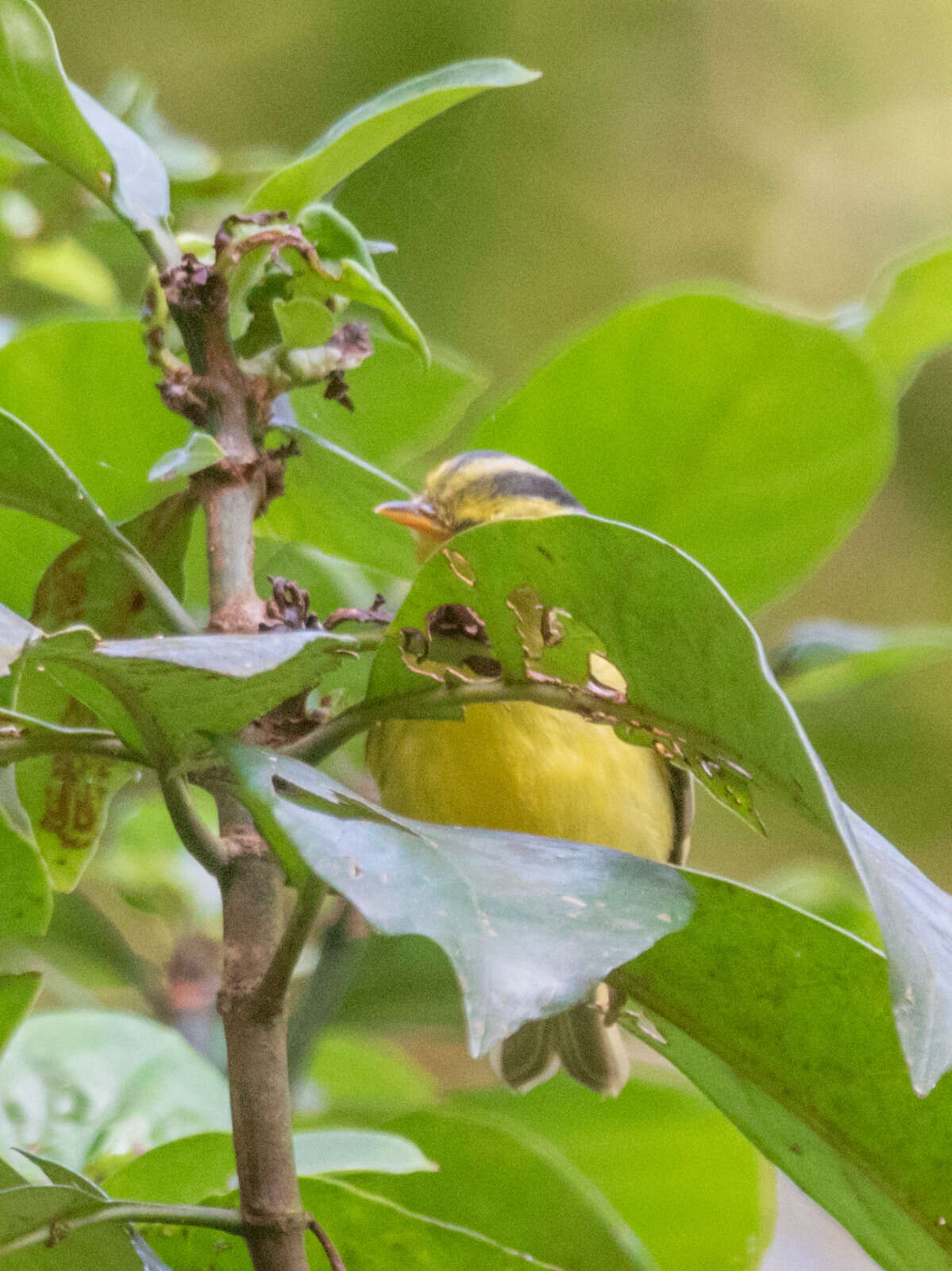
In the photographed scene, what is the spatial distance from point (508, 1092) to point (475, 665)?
1.86 ft

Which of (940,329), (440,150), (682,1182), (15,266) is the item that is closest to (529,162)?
(440,150)

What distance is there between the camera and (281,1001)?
0.53m

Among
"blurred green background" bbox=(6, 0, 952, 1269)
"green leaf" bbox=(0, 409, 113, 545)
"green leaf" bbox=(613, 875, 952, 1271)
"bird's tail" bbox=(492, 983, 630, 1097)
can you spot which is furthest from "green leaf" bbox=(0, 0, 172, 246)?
"blurred green background" bbox=(6, 0, 952, 1269)

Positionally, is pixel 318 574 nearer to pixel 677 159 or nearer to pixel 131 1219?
pixel 131 1219

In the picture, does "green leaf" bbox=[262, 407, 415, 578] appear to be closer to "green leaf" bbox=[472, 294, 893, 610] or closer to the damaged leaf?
"green leaf" bbox=[472, 294, 893, 610]

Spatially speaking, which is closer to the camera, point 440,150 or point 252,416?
point 252,416

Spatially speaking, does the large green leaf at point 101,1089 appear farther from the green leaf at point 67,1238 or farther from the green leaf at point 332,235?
the green leaf at point 332,235

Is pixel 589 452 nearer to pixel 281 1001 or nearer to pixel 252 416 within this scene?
pixel 252 416

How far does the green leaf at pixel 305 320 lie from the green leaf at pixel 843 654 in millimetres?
457

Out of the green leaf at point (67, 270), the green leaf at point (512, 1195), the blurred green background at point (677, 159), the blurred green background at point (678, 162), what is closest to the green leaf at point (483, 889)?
the green leaf at point (512, 1195)

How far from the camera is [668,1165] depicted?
0.94 metres

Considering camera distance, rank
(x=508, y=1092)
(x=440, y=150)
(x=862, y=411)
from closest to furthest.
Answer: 1. (x=862, y=411)
2. (x=508, y=1092)
3. (x=440, y=150)

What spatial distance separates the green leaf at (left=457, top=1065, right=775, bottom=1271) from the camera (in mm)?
901

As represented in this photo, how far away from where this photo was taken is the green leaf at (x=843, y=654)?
3.05 feet
